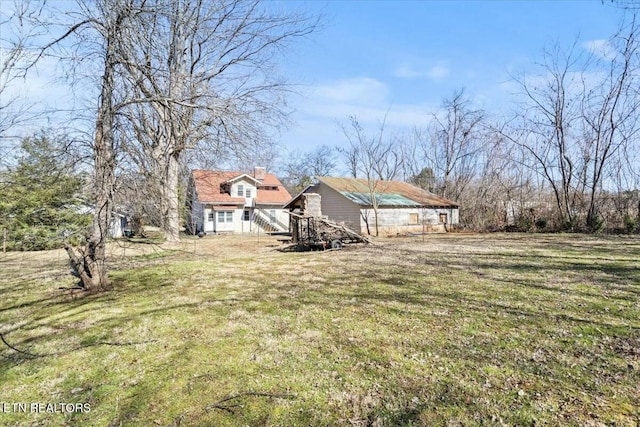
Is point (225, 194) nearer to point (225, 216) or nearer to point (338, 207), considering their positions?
point (225, 216)

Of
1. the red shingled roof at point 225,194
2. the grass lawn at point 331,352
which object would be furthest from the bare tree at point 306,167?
the grass lawn at point 331,352

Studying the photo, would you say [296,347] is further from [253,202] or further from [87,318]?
[253,202]

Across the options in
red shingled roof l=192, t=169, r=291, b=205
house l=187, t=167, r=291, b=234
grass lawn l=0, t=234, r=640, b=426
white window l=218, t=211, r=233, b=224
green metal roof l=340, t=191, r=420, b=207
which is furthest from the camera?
white window l=218, t=211, r=233, b=224

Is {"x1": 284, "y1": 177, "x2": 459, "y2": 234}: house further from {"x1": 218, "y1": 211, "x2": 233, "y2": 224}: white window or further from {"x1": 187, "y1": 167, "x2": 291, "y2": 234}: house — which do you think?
{"x1": 218, "y1": 211, "x2": 233, "y2": 224}: white window

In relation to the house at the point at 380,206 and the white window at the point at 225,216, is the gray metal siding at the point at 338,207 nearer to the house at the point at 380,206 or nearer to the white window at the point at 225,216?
the house at the point at 380,206

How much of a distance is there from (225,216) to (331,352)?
989 inches

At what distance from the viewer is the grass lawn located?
9.72ft

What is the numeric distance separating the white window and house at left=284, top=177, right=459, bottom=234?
5.53 meters

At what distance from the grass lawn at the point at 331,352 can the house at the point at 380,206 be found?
15210mm

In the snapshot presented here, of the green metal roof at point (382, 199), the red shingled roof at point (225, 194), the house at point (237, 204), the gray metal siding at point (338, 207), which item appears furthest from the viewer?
the red shingled roof at point (225, 194)

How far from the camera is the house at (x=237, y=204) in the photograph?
27312mm

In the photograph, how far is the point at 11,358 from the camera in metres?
4.25

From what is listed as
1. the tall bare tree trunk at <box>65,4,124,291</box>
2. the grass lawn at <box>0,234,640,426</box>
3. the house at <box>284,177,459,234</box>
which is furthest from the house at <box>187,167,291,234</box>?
the tall bare tree trunk at <box>65,4,124,291</box>

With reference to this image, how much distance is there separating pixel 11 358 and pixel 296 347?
3.62m
